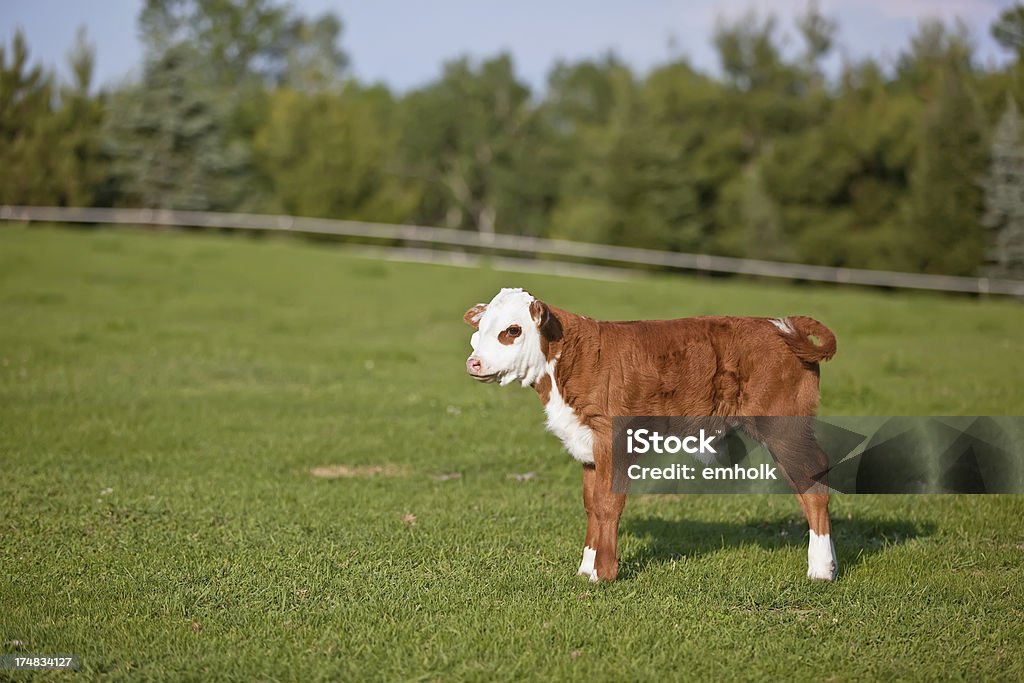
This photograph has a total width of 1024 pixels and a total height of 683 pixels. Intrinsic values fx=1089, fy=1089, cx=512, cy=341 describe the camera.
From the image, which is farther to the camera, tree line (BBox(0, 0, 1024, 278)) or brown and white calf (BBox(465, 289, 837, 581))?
tree line (BBox(0, 0, 1024, 278))

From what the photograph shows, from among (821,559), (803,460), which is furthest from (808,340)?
(821,559)

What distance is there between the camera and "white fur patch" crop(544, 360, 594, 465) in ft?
22.1

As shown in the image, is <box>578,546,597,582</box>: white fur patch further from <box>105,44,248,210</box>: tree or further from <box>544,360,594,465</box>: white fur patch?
<box>105,44,248,210</box>: tree

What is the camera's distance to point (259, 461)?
10820mm

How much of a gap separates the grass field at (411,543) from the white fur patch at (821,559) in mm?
100

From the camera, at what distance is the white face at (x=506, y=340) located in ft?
20.8

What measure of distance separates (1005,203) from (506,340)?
3667cm

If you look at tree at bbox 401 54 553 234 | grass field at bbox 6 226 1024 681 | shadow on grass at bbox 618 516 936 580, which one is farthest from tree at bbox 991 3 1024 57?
tree at bbox 401 54 553 234

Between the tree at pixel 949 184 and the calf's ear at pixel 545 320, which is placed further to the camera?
the tree at pixel 949 184

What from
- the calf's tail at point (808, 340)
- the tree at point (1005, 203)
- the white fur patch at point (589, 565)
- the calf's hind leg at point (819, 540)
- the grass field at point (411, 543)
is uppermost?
the tree at point (1005, 203)

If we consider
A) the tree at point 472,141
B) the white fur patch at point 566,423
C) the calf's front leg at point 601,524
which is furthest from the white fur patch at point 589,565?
the tree at point 472,141

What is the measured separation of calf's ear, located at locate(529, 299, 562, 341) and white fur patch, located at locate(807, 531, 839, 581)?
2140 mm

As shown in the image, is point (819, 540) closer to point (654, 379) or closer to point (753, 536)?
point (753, 536)

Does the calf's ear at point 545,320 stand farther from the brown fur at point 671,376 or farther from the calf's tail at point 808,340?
the calf's tail at point 808,340
